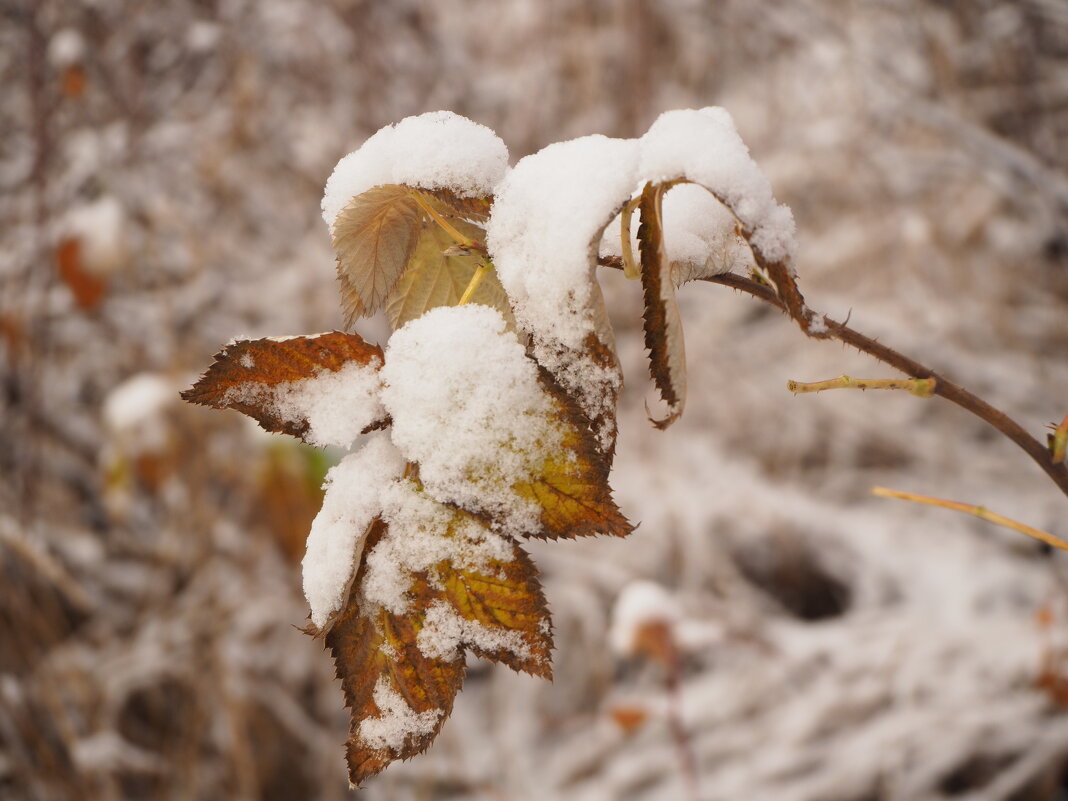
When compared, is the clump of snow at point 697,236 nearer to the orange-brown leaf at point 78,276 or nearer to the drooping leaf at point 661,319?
the drooping leaf at point 661,319

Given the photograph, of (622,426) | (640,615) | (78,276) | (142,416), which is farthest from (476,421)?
(622,426)

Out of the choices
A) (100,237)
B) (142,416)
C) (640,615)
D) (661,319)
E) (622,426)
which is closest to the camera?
(661,319)

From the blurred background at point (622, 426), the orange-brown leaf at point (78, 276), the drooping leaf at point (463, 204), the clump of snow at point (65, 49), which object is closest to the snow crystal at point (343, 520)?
the drooping leaf at point (463, 204)

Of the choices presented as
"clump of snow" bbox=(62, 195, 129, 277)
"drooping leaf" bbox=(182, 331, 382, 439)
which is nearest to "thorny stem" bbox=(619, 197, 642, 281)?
"drooping leaf" bbox=(182, 331, 382, 439)

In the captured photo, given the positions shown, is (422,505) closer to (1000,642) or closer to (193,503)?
(193,503)

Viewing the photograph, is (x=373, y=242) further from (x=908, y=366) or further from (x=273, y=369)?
(x=908, y=366)

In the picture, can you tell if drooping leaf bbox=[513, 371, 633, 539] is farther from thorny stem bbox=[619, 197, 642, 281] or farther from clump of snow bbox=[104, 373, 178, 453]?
clump of snow bbox=[104, 373, 178, 453]
